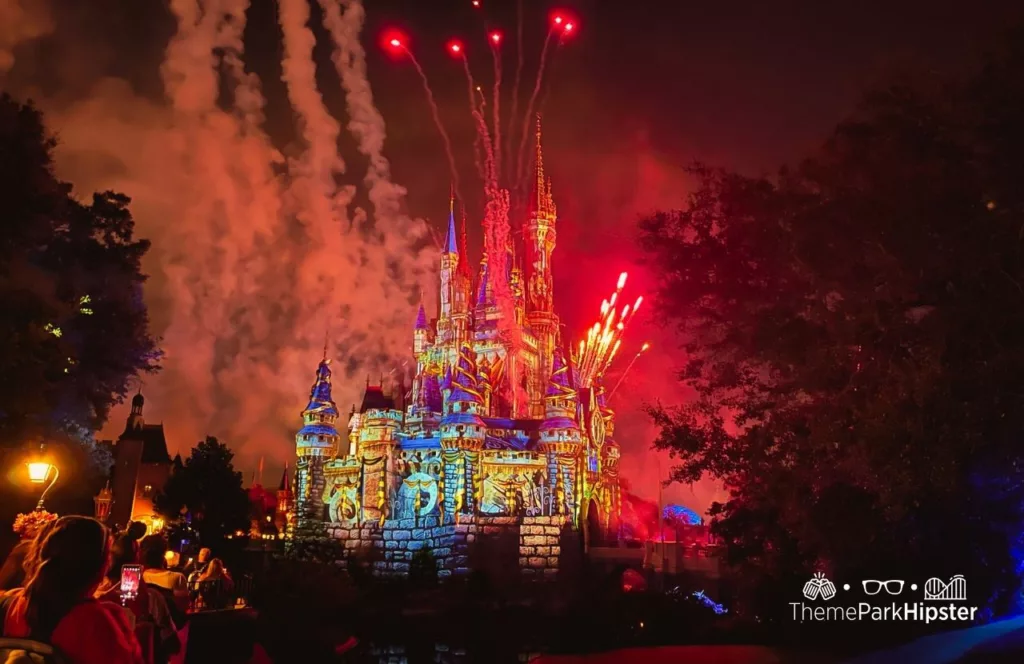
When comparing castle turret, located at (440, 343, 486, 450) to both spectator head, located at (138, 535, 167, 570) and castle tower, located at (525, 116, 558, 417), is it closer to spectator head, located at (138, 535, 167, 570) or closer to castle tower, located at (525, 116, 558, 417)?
castle tower, located at (525, 116, 558, 417)

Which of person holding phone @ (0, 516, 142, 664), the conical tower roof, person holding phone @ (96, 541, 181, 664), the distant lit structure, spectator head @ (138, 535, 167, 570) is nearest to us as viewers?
person holding phone @ (0, 516, 142, 664)

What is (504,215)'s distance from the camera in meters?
55.3

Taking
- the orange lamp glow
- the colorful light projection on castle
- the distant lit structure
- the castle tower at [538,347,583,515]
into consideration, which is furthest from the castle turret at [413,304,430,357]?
the orange lamp glow

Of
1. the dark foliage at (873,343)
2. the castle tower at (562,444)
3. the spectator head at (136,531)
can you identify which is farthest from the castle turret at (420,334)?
the spectator head at (136,531)

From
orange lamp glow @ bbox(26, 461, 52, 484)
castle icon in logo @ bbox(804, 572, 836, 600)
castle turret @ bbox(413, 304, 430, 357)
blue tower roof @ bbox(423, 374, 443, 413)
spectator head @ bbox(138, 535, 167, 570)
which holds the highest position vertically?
castle turret @ bbox(413, 304, 430, 357)

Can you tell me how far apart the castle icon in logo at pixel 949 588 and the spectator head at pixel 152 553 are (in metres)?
16.3

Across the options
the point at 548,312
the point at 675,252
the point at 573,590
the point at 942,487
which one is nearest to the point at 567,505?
the point at 573,590

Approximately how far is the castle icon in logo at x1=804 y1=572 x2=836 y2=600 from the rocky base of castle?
24342 millimetres

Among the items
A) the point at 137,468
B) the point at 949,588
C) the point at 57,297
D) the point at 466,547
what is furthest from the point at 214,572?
the point at 137,468

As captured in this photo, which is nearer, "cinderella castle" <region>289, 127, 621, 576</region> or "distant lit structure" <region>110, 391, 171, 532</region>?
"cinderella castle" <region>289, 127, 621, 576</region>

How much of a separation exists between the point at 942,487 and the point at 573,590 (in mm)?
31039

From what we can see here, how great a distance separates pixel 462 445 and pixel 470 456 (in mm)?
779

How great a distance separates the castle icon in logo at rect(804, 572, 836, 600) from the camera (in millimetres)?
18578

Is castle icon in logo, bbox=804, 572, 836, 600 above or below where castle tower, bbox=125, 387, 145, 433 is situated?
below
